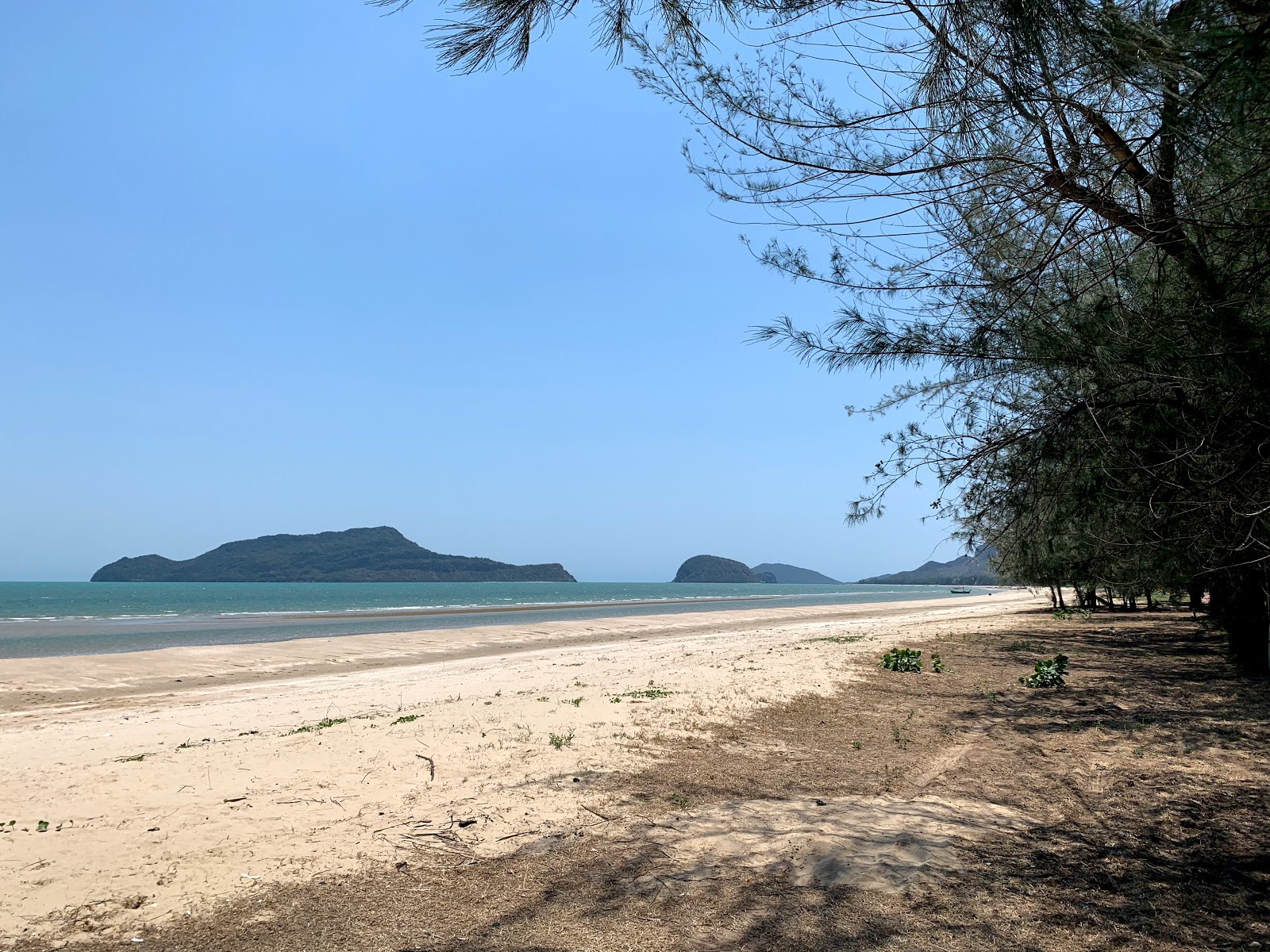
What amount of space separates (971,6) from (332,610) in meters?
51.2

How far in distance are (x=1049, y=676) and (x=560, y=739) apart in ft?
23.1

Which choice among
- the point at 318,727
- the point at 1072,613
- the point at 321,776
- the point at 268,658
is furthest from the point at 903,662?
the point at 1072,613

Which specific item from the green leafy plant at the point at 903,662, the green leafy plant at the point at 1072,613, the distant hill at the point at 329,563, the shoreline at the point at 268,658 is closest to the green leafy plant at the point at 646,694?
the green leafy plant at the point at 903,662

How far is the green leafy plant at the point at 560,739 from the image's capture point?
710 cm

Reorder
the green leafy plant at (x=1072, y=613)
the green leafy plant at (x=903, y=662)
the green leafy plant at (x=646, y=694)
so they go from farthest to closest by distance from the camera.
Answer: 1. the green leafy plant at (x=1072, y=613)
2. the green leafy plant at (x=903, y=662)
3. the green leafy plant at (x=646, y=694)

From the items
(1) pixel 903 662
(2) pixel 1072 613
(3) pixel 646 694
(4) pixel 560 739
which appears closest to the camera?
(4) pixel 560 739

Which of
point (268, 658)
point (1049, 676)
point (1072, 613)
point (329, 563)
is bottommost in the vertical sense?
point (268, 658)

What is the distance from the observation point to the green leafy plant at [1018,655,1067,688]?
10602mm

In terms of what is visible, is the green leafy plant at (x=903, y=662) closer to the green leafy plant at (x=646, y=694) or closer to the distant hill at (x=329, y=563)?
the green leafy plant at (x=646, y=694)

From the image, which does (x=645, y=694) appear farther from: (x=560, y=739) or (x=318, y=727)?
(x=318, y=727)

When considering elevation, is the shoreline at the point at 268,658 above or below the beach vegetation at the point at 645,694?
below

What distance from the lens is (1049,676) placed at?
10.6 m

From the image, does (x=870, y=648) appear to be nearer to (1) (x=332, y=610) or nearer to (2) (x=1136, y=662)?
(2) (x=1136, y=662)

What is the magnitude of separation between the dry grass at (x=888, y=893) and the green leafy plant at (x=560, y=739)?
0.99 meters
